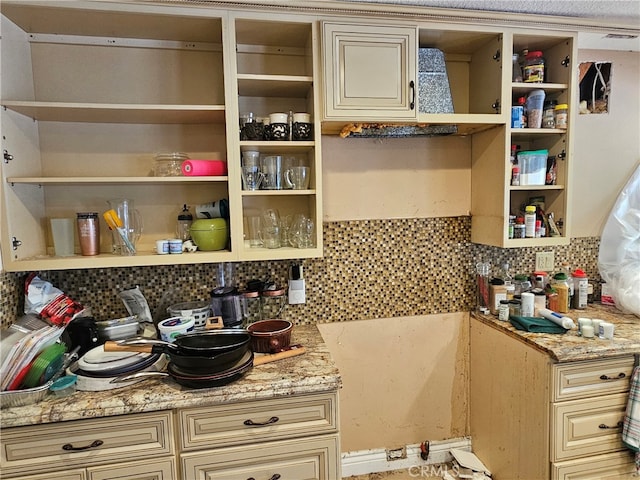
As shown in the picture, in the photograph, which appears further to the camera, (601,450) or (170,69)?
(170,69)

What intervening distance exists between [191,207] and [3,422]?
1.05 m

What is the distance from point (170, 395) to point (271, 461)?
0.44 m

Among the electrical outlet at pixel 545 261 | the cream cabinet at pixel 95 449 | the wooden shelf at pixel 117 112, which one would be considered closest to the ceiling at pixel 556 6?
the wooden shelf at pixel 117 112

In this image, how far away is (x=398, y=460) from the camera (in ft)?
7.04

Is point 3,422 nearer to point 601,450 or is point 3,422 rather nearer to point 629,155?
point 601,450

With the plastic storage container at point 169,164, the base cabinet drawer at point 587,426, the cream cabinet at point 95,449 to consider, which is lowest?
the base cabinet drawer at point 587,426

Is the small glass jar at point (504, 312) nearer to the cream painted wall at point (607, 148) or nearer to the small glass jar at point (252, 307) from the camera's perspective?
the cream painted wall at point (607, 148)

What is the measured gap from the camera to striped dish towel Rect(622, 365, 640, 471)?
62.6 inches

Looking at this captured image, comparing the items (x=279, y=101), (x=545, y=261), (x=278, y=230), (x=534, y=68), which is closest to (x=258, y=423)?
(x=278, y=230)

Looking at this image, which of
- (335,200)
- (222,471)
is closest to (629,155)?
(335,200)

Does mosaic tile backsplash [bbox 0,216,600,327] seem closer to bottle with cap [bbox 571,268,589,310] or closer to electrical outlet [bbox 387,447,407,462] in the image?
bottle with cap [bbox 571,268,589,310]

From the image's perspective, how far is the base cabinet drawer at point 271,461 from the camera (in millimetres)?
1335

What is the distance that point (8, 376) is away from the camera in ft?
4.14

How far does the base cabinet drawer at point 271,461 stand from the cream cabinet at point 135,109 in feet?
2.43
